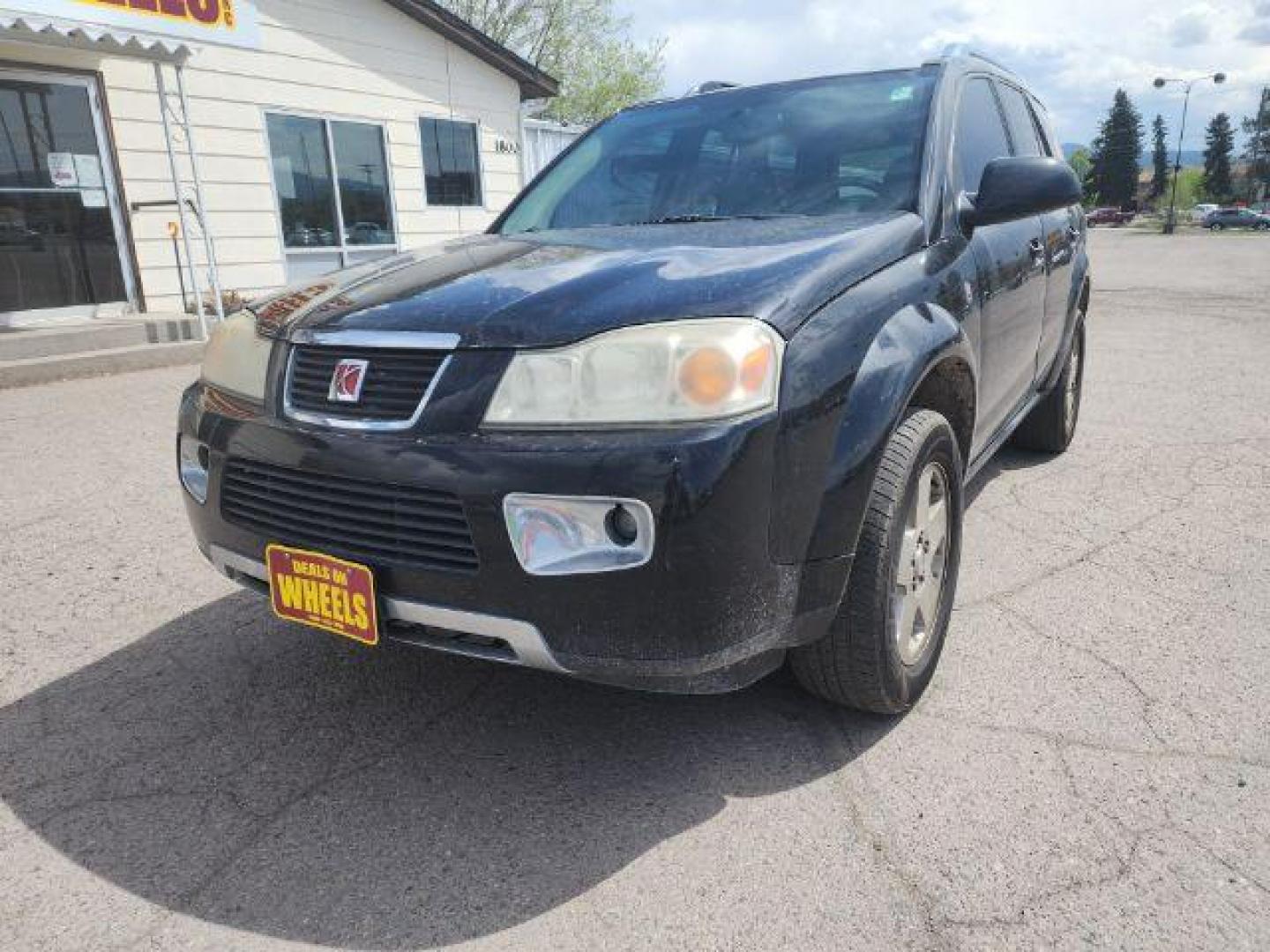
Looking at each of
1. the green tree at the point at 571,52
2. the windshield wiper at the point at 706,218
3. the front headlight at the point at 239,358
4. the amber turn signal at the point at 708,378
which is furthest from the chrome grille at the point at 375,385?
the green tree at the point at 571,52

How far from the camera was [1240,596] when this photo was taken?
3.11 meters

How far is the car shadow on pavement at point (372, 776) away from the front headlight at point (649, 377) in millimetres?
951

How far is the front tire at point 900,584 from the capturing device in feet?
6.88

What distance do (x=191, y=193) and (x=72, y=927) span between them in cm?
926

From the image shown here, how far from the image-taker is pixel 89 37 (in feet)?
23.1

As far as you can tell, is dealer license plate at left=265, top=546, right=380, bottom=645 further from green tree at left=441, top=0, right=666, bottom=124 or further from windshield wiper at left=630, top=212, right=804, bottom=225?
green tree at left=441, top=0, right=666, bottom=124

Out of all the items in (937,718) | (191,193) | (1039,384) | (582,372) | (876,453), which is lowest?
(937,718)

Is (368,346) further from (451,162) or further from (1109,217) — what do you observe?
(1109,217)

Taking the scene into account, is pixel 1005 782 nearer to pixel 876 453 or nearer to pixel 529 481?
pixel 876 453

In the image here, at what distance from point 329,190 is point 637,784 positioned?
1031cm

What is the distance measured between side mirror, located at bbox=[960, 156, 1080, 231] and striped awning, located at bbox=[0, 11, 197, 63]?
24.0ft

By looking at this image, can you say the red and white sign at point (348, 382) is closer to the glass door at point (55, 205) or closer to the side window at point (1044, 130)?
the side window at point (1044, 130)

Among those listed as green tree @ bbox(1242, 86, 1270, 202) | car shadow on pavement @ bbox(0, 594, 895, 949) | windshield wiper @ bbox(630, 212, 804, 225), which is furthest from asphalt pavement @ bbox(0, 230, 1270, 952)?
green tree @ bbox(1242, 86, 1270, 202)

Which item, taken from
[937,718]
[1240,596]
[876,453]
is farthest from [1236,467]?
[876,453]
